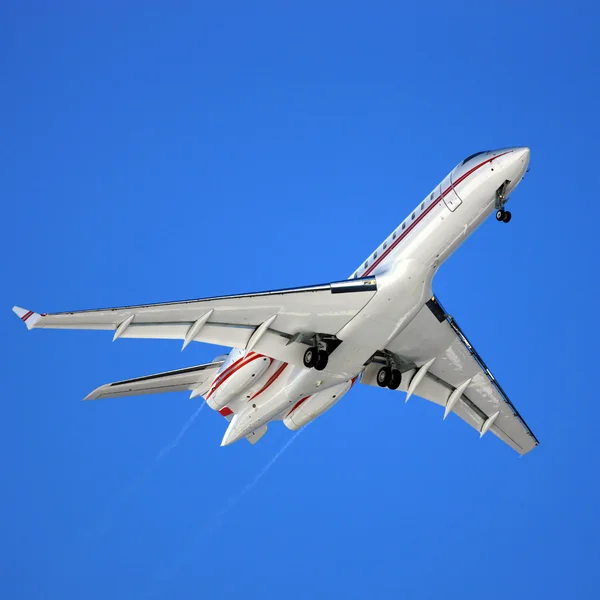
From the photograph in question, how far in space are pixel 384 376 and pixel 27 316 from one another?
11.7m

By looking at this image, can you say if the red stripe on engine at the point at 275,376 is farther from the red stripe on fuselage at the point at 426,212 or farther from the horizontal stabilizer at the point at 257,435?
the red stripe on fuselage at the point at 426,212

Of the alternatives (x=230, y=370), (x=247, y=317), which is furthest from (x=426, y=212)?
(x=230, y=370)

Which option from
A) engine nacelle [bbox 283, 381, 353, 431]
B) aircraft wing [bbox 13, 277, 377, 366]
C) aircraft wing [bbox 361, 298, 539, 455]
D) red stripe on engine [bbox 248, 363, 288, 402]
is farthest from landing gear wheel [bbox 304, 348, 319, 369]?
aircraft wing [bbox 361, 298, 539, 455]

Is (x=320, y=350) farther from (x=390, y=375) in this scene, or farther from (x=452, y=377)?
(x=452, y=377)

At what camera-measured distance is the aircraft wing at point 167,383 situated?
3359 cm

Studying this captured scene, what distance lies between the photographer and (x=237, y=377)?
107ft

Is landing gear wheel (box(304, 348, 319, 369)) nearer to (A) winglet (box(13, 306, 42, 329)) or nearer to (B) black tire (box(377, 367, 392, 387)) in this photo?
(B) black tire (box(377, 367, 392, 387))

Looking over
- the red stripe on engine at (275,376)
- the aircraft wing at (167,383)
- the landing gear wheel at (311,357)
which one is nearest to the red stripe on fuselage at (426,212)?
the landing gear wheel at (311,357)

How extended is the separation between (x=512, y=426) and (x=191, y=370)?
Answer: 37.0 feet

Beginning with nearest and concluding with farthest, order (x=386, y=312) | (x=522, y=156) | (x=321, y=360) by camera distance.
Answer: (x=522, y=156) → (x=386, y=312) → (x=321, y=360)

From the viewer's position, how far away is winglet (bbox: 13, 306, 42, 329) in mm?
27531

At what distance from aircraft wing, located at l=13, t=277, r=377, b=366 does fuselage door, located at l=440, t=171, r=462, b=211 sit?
9.50 feet

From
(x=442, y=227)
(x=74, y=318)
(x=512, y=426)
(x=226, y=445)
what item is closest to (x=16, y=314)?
(x=74, y=318)

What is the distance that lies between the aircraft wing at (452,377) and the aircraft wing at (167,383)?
5.09 metres
